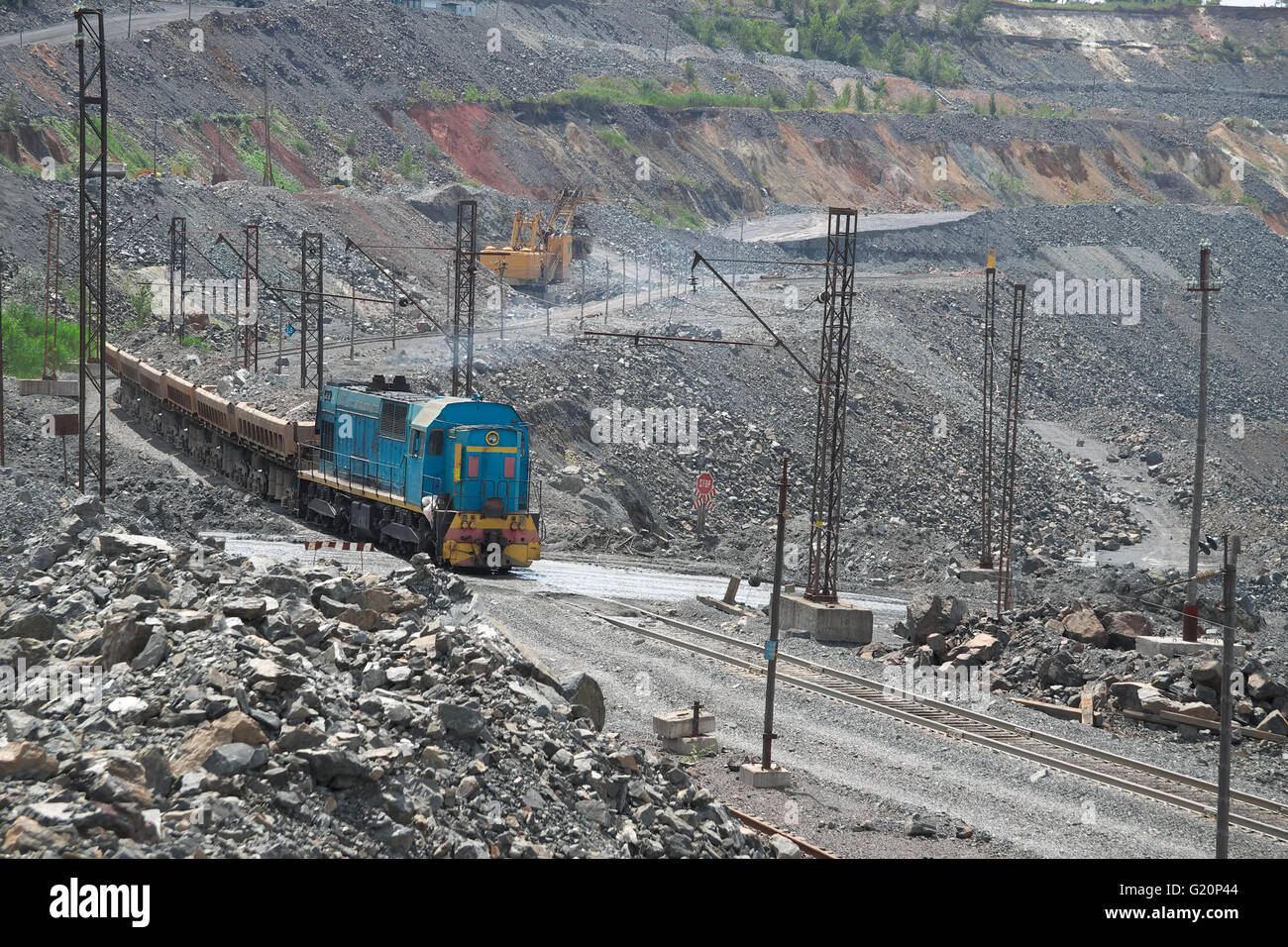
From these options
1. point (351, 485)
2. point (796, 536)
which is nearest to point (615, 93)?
point (796, 536)

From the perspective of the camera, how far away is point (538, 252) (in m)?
67.2

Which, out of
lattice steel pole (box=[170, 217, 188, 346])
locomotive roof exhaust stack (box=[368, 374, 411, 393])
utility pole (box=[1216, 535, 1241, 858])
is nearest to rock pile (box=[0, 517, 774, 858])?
utility pole (box=[1216, 535, 1241, 858])

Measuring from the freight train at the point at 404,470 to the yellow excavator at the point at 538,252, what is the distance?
31507 millimetres

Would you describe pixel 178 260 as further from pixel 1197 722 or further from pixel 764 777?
pixel 1197 722

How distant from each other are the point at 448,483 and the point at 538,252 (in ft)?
137

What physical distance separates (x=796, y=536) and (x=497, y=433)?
15218mm

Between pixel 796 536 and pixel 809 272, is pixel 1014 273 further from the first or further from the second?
pixel 796 536

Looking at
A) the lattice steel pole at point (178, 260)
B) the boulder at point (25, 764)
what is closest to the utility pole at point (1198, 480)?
the boulder at point (25, 764)

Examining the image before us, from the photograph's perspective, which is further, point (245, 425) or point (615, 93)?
point (615, 93)

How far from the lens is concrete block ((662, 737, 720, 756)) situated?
17984 millimetres

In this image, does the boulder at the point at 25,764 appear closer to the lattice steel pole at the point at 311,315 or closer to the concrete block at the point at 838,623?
the concrete block at the point at 838,623

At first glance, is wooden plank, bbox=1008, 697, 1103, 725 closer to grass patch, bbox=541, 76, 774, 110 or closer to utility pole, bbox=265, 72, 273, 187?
utility pole, bbox=265, 72, 273, 187

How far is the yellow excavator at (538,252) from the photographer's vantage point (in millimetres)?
66562
